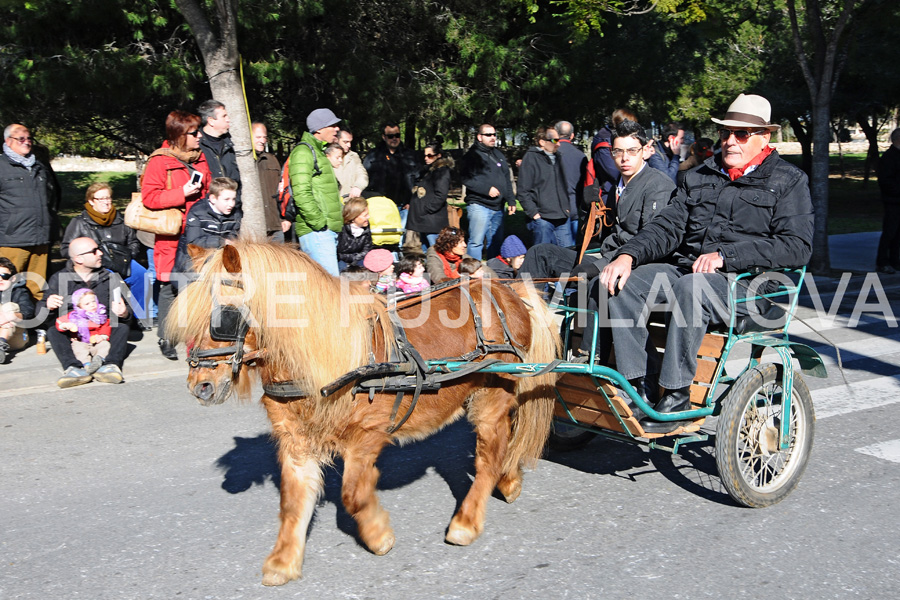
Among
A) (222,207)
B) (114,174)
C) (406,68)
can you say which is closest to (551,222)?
(406,68)

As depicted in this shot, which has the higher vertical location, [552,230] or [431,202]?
[431,202]

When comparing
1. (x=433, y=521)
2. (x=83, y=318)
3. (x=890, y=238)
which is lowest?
(x=433, y=521)

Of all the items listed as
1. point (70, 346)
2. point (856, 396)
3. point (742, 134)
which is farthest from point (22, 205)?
point (856, 396)

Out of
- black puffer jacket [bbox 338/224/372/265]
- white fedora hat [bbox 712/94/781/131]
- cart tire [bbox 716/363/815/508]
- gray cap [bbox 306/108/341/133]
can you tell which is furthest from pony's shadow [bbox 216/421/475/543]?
gray cap [bbox 306/108/341/133]

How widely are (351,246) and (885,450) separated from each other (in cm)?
547

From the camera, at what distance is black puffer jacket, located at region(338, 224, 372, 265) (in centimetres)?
893

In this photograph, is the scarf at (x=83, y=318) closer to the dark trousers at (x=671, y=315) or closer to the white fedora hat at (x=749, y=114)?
the dark trousers at (x=671, y=315)

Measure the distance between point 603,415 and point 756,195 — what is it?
5.02ft

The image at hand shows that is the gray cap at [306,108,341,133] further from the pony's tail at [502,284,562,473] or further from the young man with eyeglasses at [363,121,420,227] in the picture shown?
the pony's tail at [502,284,562,473]

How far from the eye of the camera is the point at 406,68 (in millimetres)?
12156

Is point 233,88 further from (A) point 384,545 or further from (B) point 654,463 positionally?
(A) point 384,545

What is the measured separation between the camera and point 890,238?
40.7ft

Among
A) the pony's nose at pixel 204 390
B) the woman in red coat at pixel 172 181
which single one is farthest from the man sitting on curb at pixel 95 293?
the pony's nose at pixel 204 390

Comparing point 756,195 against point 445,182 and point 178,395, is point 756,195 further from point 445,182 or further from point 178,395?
point 445,182
